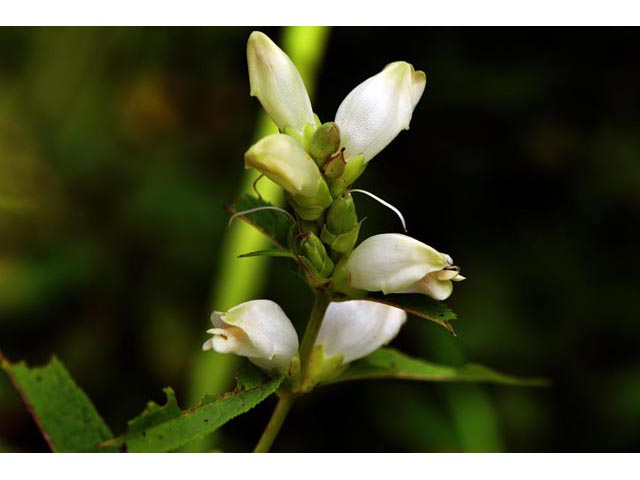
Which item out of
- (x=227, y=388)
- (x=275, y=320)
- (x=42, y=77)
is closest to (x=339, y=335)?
(x=275, y=320)

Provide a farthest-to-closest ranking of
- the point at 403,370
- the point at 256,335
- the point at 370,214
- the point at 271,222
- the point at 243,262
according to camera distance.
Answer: the point at 370,214 → the point at 243,262 → the point at 403,370 → the point at 271,222 → the point at 256,335

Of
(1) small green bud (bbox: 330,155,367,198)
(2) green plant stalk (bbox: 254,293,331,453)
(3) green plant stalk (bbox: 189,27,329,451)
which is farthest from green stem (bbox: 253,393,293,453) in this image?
(3) green plant stalk (bbox: 189,27,329,451)

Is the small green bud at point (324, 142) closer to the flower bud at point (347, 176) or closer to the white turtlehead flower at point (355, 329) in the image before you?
the flower bud at point (347, 176)

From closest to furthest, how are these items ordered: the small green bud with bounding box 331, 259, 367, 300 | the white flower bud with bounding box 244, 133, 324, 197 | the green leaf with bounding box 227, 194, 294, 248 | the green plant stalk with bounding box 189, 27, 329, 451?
the white flower bud with bounding box 244, 133, 324, 197
the small green bud with bounding box 331, 259, 367, 300
the green leaf with bounding box 227, 194, 294, 248
the green plant stalk with bounding box 189, 27, 329, 451

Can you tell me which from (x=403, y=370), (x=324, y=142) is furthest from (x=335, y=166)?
(x=403, y=370)

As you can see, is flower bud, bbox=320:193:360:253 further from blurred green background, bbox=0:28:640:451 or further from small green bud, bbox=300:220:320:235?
blurred green background, bbox=0:28:640:451

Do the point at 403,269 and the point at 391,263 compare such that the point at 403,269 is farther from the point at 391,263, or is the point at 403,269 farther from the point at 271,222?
the point at 271,222
